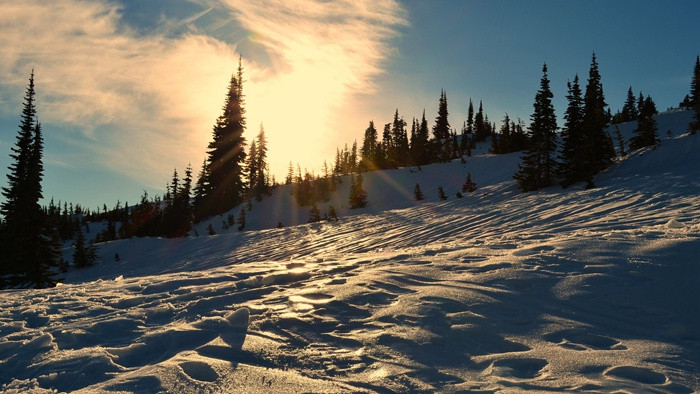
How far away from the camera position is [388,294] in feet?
18.2

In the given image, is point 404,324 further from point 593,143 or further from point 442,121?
point 442,121

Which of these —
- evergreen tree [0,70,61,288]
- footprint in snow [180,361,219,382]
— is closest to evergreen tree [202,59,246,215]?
evergreen tree [0,70,61,288]

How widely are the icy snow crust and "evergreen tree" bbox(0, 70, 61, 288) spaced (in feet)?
57.9

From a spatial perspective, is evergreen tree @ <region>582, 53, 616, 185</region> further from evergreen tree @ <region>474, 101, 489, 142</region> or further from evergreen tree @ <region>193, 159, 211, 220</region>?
evergreen tree @ <region>474, 101, 489, 142</region>

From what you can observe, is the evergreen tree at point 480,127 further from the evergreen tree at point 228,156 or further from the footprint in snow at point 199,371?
the footprint in snow at point 199,371

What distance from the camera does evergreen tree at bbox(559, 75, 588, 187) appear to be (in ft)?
69.1

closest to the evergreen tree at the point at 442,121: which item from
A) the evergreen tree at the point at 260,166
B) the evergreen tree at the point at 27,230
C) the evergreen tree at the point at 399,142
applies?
the evergreen tree at the point at 399,142

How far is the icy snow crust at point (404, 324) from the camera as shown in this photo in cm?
322

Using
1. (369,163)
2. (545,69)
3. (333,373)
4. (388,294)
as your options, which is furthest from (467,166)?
(333,373)

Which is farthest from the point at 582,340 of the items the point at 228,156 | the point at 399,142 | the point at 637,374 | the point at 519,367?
the point at 399,142

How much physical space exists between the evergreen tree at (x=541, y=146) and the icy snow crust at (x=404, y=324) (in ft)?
40.7

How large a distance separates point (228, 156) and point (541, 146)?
3110 cm

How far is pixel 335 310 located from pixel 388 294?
0.94 meters

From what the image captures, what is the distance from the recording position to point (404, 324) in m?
4.43
